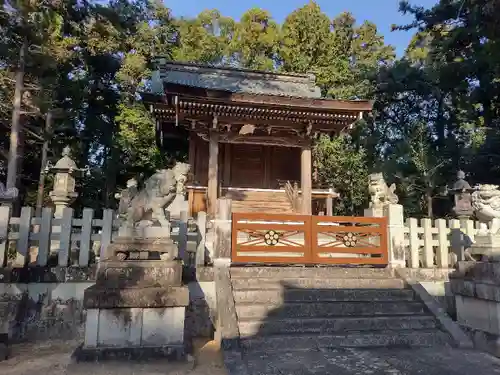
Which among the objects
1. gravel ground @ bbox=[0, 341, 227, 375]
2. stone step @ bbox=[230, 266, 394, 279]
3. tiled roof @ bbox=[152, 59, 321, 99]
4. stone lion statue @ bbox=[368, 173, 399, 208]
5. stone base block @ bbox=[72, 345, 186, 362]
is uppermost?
tiled roof @ bbox=[152, 59, 321, 99]

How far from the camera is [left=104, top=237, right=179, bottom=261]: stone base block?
4.70 meters

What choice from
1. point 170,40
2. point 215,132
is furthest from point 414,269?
point 170,40

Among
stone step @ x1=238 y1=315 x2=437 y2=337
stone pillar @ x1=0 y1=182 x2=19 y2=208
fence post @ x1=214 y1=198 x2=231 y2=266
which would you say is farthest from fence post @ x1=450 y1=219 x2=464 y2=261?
stone pillar @ x1=0 y1=182 x2=19 y2=208

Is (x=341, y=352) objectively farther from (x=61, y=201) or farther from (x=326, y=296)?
(x=61, y=201)

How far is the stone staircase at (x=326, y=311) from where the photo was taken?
5090 millimetres

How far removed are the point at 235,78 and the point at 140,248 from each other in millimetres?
12878

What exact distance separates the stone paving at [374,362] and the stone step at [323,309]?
74cm

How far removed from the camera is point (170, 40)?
21250 mm

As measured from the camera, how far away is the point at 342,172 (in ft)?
51.3

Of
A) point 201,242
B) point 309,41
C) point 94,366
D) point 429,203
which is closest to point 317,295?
point 201,242

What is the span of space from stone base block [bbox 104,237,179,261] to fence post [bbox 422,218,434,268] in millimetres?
5103

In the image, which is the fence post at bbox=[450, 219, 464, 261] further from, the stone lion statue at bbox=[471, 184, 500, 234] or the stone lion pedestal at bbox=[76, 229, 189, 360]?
the stone lion pedestal at bbox=[76, 229, 189, 360]

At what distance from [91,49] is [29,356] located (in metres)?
15.7

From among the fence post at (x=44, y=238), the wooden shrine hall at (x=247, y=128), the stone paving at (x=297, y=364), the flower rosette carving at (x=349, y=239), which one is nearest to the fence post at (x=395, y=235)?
the flower rosette carving at (x=349, y=239)
